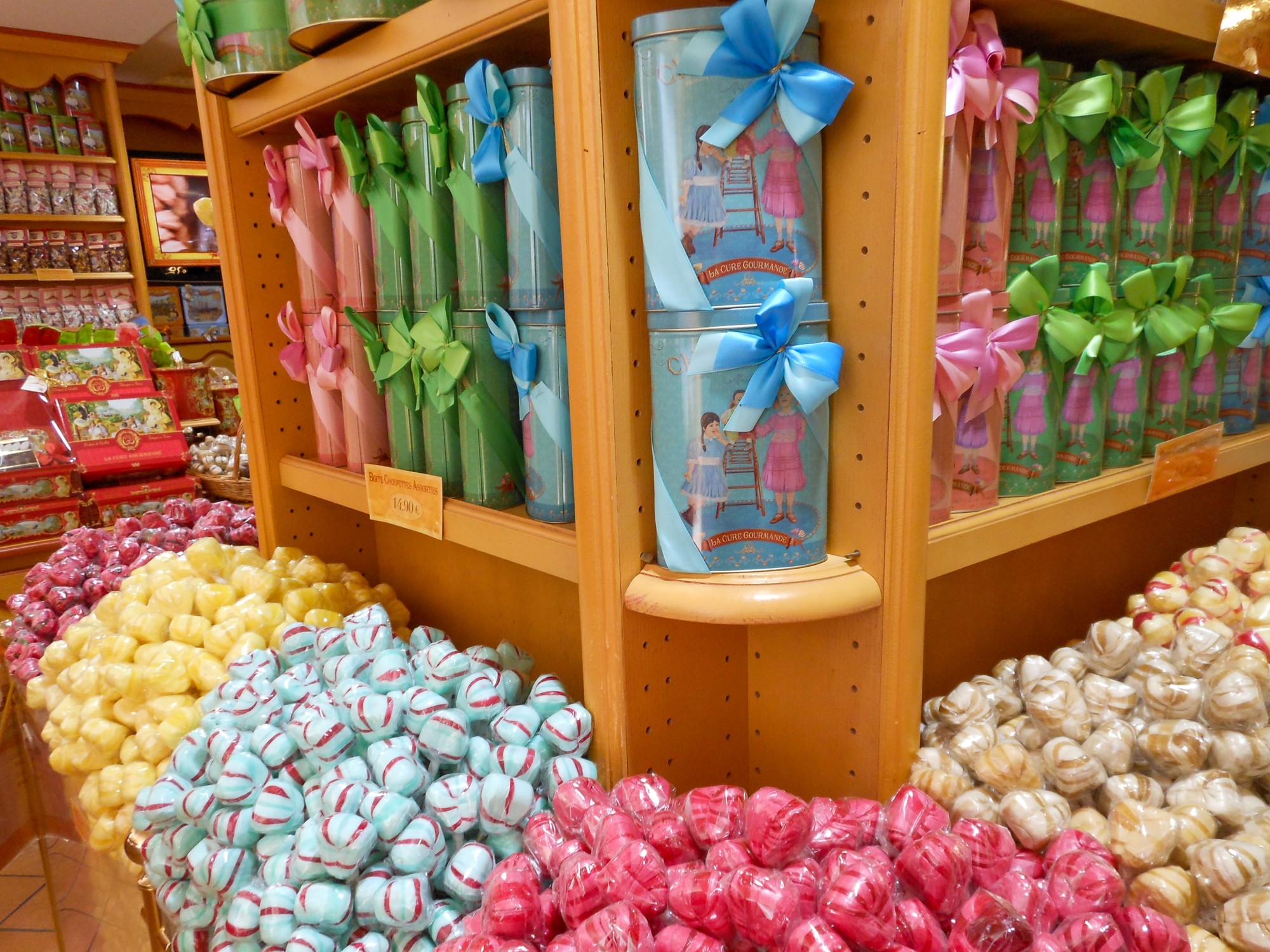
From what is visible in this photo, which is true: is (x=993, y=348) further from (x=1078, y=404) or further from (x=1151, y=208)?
(x=1151, y=208)

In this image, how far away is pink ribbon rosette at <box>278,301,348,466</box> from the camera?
61.4 inches

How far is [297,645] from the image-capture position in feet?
4.56

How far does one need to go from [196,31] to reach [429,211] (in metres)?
0.61

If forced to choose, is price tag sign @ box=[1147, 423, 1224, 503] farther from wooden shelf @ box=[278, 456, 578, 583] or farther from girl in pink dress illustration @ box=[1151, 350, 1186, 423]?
wooden shelf @ box=[278, 456, 578, 583]

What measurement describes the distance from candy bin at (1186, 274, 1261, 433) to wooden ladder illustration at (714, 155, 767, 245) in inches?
36.4

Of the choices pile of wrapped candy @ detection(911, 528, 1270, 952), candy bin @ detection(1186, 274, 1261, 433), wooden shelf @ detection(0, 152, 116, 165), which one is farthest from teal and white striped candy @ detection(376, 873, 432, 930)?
wooden shelf @ detection(0, 152, 116, 165)

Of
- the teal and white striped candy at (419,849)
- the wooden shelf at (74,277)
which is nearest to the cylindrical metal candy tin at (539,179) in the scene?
the teal and white striped candy at (419,849)

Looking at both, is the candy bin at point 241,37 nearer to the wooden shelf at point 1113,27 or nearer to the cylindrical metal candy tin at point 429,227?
the cylindrical metal candy tin at point 429,227

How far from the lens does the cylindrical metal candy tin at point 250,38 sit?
142cm

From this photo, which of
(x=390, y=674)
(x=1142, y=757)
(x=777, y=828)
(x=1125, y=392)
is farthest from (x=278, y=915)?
(x=1125, y=392)

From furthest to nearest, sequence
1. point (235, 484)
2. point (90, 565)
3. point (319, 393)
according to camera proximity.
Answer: point (235, 484)
point (90, 565)
point (319, 393)

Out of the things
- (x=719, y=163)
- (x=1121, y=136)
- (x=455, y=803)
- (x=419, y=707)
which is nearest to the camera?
(x=719, y=163)

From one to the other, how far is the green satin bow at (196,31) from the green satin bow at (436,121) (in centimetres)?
54

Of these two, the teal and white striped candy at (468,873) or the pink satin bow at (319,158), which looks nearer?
the teal and white striped candy at (468,873)
